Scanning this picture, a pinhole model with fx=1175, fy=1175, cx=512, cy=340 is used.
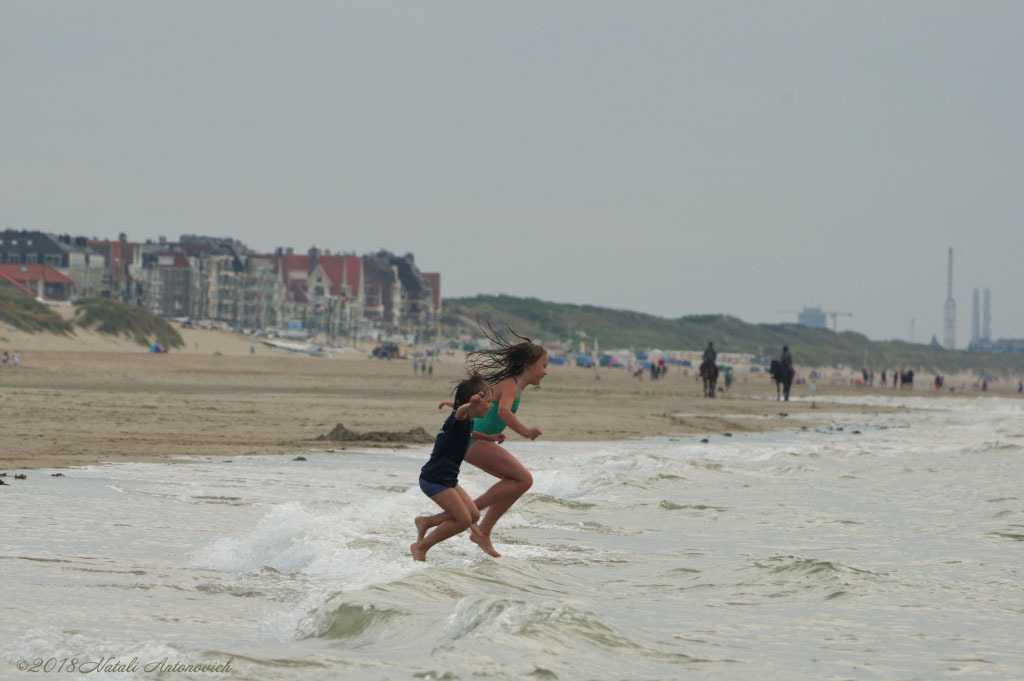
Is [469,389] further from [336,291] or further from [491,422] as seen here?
[336,291]

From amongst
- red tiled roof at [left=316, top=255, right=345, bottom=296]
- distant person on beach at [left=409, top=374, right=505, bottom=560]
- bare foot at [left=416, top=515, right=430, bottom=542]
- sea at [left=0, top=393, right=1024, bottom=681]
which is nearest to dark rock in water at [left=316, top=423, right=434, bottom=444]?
sea at [left=0, top=393, right=1024, bottom=681]

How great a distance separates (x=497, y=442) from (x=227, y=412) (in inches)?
759

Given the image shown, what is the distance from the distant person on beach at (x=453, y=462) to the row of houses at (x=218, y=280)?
359 feet

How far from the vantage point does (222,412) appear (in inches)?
1046

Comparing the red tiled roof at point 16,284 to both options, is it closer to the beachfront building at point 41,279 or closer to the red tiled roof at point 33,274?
the beachfront building at point 41,279

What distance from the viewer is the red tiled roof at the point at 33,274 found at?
387 feet

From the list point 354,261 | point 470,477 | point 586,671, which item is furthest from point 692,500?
point 354,261

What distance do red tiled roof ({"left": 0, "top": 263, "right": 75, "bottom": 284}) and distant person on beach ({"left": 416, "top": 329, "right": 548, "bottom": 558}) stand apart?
4667 inches

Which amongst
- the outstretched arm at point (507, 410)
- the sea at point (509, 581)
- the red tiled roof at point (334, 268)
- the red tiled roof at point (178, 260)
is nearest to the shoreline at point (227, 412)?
the sea at point (509, 581)

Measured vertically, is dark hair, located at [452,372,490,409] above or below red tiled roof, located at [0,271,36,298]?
below

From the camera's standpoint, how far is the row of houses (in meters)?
133

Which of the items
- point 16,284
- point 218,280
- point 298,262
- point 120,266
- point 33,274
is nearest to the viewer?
point 16,284

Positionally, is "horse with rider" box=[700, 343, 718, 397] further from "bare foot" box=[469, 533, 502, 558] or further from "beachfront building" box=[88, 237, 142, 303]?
"beachfront building" box=[88, 237, 142, 303]

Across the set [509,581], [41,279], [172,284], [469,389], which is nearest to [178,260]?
[172,284]
